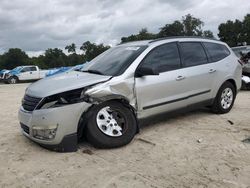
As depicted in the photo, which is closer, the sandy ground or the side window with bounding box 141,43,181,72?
the sandy ground

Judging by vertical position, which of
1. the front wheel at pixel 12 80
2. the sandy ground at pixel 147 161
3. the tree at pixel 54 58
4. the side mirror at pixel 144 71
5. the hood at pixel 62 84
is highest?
the tree at pixel 54 58

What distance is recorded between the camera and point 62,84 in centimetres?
506

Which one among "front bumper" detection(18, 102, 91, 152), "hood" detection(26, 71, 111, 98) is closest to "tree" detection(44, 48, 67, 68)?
"hood" detection(26, 71, 111, 98)

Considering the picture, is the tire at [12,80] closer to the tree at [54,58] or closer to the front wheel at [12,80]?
the front wheel at [12,80]

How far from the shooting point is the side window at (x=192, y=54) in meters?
6.36

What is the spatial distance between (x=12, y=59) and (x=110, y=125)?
6724 centimetres

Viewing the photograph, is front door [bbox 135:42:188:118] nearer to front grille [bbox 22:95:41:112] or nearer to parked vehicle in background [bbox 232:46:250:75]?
front grille [bbox 22:95:41:112]

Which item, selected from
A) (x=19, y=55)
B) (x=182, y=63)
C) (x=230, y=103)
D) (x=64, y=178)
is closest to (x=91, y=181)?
(x=64, y=178)

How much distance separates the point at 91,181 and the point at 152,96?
6.92 feet

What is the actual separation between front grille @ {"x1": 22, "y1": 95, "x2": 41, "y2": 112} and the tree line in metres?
57.2

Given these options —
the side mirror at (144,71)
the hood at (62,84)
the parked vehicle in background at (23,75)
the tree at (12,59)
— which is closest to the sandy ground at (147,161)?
the hood at (62,84)

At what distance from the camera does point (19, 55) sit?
225ft

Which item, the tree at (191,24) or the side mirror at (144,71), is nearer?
the side mirror at (144,71)

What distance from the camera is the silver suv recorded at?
15.8 feet
